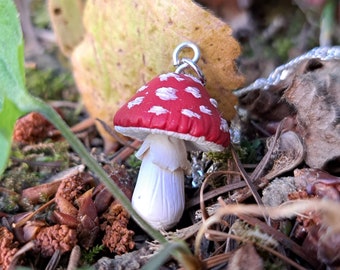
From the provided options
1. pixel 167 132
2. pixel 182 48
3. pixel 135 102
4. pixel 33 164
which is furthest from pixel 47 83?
pixel 167 132

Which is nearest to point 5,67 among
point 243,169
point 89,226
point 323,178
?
point 89,226

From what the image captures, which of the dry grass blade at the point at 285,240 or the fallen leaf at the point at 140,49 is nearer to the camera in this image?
the dry grass blade at the point at 285,240

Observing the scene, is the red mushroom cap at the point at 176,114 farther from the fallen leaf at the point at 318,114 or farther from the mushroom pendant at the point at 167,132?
the fallen leaf at the point at 318,114

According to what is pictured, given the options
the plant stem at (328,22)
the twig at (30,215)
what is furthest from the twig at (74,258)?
the plant stem at (328,22)

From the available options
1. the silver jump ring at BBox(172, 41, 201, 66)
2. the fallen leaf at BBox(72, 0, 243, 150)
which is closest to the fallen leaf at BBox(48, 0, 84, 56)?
the fallen leaf at BBox(72, 0, 243, 150)

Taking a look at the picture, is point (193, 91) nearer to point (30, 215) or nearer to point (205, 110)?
point (205, 110)

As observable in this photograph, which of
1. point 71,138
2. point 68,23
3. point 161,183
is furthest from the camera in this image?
point 68,23

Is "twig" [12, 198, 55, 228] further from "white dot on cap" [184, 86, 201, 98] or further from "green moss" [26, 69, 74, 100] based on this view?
"green moss" [26, 69, 74, 100]
